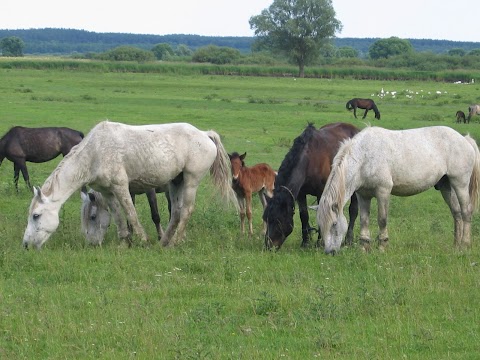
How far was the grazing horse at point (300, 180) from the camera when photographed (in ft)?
35.6

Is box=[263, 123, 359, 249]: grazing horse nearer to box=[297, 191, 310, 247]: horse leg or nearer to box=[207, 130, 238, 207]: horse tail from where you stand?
box=[297, 191, 310, 247]: horse leg

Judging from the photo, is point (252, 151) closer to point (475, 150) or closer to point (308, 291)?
point (475, 150)

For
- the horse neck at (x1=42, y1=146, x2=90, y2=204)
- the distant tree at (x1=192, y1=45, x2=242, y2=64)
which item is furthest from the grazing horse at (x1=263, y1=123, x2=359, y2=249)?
the distant tree at (x1=192, y1=45, x2=242, y2=64)

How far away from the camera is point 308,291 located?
826cm

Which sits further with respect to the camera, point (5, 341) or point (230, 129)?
point (230, 129)

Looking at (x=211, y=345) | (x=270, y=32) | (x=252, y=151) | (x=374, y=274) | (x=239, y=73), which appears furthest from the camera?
(x=270, y=32)

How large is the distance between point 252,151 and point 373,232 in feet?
33.6

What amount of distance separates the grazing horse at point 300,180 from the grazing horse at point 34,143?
714 cm

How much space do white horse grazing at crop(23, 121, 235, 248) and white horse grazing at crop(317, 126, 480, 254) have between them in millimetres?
2267

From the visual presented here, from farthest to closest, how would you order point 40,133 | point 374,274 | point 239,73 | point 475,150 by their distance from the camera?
point 239,73 → point 40,133 → point 475,150 → point 374,274

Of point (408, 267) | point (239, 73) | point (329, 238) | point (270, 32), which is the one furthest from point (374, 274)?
point (270, 32)

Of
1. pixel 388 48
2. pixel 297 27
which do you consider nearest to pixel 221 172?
pixel 297 27

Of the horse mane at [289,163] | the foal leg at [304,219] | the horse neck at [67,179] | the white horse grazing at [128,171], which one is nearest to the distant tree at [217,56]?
the white horse grazing at [128,171]

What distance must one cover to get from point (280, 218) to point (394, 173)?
161cm
